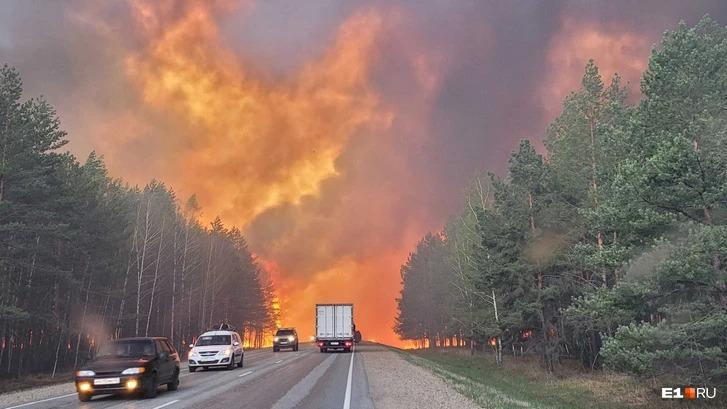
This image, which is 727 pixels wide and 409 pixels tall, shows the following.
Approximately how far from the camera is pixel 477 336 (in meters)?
41.1

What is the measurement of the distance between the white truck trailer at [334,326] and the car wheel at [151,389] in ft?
97.6

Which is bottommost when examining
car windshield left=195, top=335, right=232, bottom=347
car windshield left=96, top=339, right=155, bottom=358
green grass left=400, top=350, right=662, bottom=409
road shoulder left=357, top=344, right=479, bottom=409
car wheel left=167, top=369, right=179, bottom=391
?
green grass left=400, top=350, right=662, bottom=409

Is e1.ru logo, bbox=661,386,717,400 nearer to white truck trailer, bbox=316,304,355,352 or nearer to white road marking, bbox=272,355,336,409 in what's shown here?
white road marking, bbox=272,355,336,409

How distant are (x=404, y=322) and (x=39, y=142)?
275 feet

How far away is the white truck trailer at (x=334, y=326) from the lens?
44.7 m

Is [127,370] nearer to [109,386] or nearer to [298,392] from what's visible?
[109,386]

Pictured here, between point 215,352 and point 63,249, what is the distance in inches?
709

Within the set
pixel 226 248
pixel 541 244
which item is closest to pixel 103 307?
pixel 226 248

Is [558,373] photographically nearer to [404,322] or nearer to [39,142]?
[39,142]

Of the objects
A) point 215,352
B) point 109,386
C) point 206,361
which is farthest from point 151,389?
point 215,352

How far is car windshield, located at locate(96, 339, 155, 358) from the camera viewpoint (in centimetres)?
1598

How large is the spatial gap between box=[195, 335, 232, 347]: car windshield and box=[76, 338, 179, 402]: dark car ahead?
31.3ft

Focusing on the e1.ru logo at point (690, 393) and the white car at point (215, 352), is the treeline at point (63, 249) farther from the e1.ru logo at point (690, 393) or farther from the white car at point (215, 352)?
the e1.ru logo at point (690, 393)

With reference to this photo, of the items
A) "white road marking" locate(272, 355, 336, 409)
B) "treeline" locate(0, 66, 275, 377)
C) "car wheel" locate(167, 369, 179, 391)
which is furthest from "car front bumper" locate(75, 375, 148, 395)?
"treeline" locate(0, 66, 275, 377)
